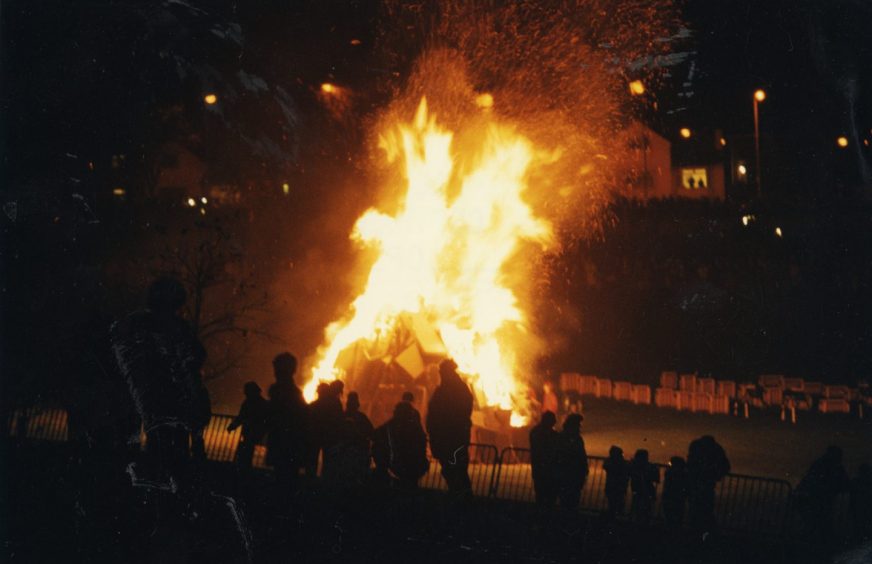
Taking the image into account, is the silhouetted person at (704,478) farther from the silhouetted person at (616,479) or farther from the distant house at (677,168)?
the distant house at (677,168)

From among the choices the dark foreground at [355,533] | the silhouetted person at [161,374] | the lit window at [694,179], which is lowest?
the dark foreground at [355,533]

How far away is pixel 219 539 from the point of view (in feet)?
18.9

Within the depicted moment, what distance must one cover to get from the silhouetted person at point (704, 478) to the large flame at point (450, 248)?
9.41m

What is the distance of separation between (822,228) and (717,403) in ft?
48.4

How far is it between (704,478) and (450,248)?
14135 mm

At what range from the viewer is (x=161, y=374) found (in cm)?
537

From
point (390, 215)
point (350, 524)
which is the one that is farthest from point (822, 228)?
point (350, 524)

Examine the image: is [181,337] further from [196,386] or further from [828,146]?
[828,146]

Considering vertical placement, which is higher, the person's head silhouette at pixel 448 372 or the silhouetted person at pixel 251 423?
the person's head silhouette at pixel 448 372

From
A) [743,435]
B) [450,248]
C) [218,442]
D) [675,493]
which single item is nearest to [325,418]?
[675,493]

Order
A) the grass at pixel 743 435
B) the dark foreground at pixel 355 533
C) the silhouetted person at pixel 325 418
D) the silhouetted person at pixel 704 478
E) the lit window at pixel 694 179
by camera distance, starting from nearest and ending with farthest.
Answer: the dark foreground at pixel 355 533, the silhouetted person at pixel 704 478, the silhouetted person at pixel 325 418, the grass at pixel 743 435, the lit window at pixel 694 179

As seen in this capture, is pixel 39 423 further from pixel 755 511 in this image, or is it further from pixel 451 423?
pixel 755 511

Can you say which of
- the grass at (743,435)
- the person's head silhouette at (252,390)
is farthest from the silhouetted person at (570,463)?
the grass at (743,435)

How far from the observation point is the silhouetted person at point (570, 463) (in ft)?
36.9
